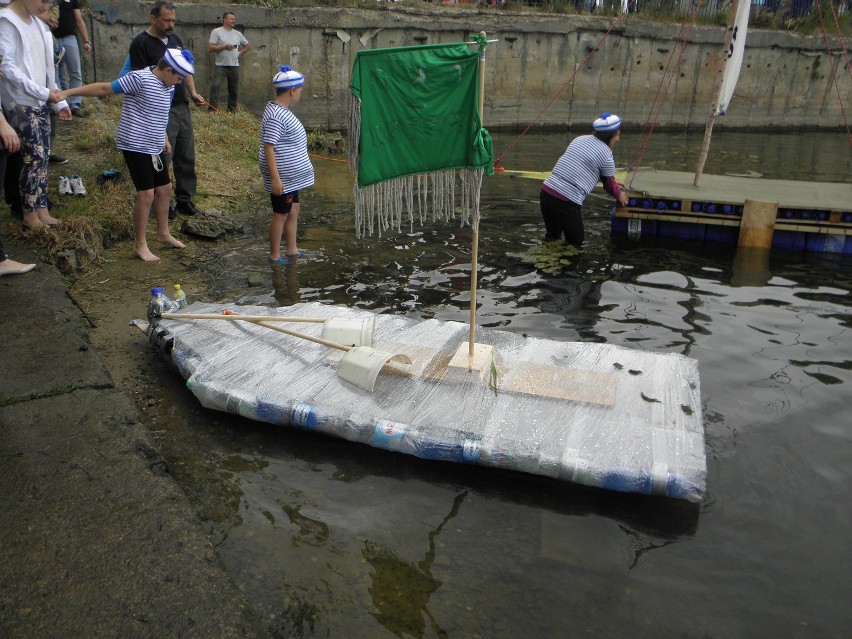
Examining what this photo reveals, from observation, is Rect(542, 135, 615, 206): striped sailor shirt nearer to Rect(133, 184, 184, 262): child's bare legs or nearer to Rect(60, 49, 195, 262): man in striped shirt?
Rect(60, 49, 195, 262): man in striped shirt

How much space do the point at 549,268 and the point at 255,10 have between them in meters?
12.6

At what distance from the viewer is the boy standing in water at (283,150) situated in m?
6.66

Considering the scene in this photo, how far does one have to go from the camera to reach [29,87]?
19.1 ft

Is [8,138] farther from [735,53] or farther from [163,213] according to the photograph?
[735,53]

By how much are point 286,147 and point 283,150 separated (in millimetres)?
41

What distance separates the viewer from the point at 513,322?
6.48 meters

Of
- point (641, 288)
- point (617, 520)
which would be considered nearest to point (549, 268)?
point (641, 288)

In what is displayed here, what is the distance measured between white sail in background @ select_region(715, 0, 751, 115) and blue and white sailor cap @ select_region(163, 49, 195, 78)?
7.36 m

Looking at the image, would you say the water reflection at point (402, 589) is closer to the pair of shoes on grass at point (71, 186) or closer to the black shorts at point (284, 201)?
the black shorts at point (284, 201)

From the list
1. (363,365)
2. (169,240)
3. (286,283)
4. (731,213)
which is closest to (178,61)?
(169,240)

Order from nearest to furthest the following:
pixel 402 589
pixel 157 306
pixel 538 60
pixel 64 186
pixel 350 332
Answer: pixel 402 589 → pixel 350 332 → pixel 157 306 → pixel 64 186 → pixel 538 60

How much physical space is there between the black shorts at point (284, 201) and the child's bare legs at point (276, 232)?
0.09 m

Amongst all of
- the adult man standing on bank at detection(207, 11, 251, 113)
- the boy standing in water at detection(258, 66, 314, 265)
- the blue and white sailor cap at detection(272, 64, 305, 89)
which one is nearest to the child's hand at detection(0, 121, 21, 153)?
the boy standing in water at detection(258, 66, 314, 265)

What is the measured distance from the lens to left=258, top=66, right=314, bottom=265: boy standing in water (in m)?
6.66
